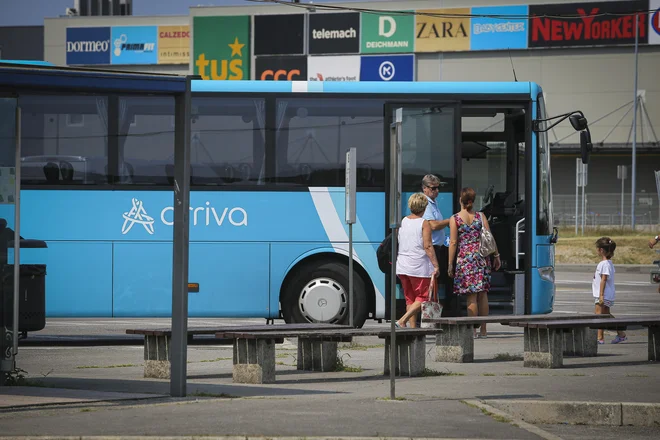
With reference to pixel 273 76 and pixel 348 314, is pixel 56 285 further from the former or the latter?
pixel 273 76

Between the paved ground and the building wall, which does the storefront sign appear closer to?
the building wall

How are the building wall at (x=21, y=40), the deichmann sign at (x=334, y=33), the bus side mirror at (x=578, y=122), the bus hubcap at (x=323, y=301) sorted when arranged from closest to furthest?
the bus hubcap at (x=323, y=301), the bus side mirror at (x=578, y=122), the deichmann sign at (x=334, y=33), the building wall at (x=21, y=40)

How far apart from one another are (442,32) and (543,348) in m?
54.0

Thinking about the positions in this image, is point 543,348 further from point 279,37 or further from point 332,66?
point 279,37

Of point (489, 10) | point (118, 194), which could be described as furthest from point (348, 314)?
point (489, 10)

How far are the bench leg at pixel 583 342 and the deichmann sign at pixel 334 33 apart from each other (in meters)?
53.5

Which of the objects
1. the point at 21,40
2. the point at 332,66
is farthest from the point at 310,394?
the point at 21,40

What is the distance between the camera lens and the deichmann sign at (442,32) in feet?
209

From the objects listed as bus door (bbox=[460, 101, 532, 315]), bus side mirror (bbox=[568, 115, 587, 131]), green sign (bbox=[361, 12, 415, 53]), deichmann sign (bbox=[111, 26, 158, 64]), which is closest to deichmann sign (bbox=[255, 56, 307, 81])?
green sign (bbox=[361, 12, 415, 53])

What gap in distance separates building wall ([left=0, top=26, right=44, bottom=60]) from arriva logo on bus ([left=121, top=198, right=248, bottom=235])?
227 feet

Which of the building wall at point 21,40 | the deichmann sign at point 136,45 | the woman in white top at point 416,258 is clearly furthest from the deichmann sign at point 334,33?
the woman in white top at point 416,258

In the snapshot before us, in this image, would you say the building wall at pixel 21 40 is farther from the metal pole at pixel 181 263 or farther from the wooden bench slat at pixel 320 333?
the metal pole at pixel 181 263

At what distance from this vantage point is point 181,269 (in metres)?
8.88

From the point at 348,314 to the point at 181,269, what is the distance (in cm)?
645
